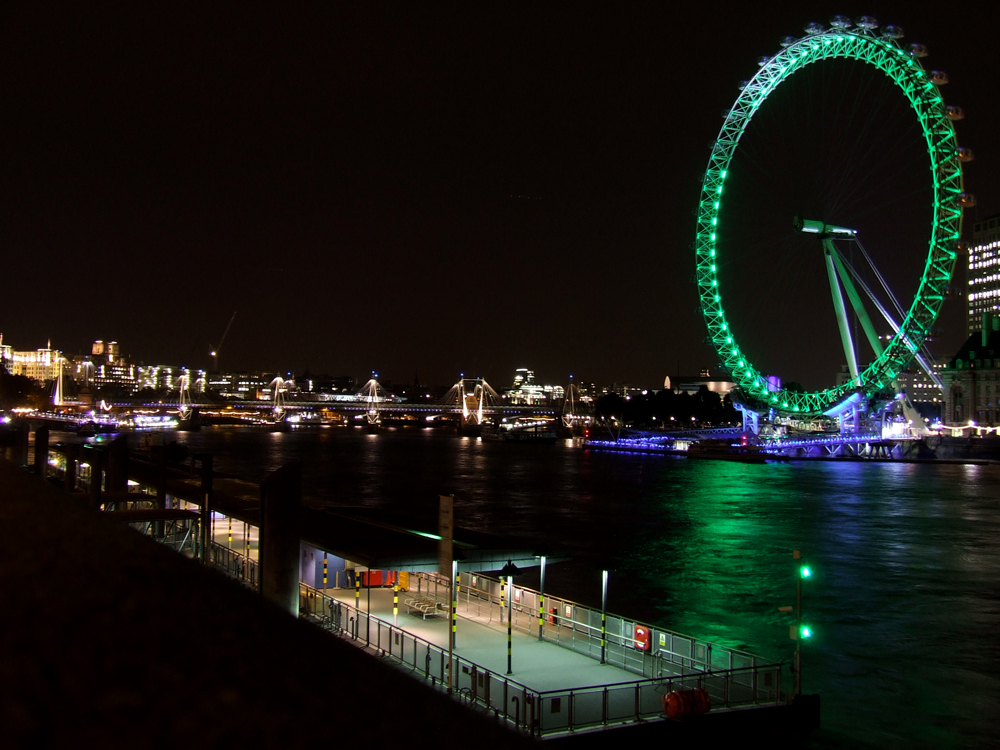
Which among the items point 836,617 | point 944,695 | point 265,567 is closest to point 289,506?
point 265,567

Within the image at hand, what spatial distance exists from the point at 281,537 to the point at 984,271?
399 ft

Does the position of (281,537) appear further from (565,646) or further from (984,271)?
(984,271)

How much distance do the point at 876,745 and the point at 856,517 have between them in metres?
26.1

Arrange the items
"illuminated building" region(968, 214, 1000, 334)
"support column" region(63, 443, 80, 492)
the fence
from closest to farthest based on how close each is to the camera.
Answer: the fence
"support column" region(63, 443, 80, 492)
"illuminated building" region(968, 214, 1000, 334)

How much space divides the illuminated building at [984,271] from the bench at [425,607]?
114506mm

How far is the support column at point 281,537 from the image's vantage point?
10680mm

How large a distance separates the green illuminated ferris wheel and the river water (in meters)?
8.92

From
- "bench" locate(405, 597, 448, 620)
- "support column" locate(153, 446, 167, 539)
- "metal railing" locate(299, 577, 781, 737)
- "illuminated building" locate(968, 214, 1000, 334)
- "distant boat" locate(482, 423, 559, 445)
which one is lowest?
"distant boat" locate(482, 423, 559, 445)

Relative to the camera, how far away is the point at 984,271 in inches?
4498

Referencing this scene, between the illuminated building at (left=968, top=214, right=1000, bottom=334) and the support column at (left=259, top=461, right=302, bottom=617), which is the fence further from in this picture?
the illuminated building at (left=968, top=214, right=1000, bottom=334)

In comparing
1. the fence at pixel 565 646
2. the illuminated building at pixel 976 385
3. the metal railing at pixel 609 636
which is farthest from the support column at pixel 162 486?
the illuminated building at pixel 976 385

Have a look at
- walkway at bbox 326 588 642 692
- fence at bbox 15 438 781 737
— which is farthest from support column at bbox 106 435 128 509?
walkway at bbox 326 588 642 692

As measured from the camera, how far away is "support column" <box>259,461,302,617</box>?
10680mm

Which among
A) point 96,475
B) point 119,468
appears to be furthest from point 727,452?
point 96,475
